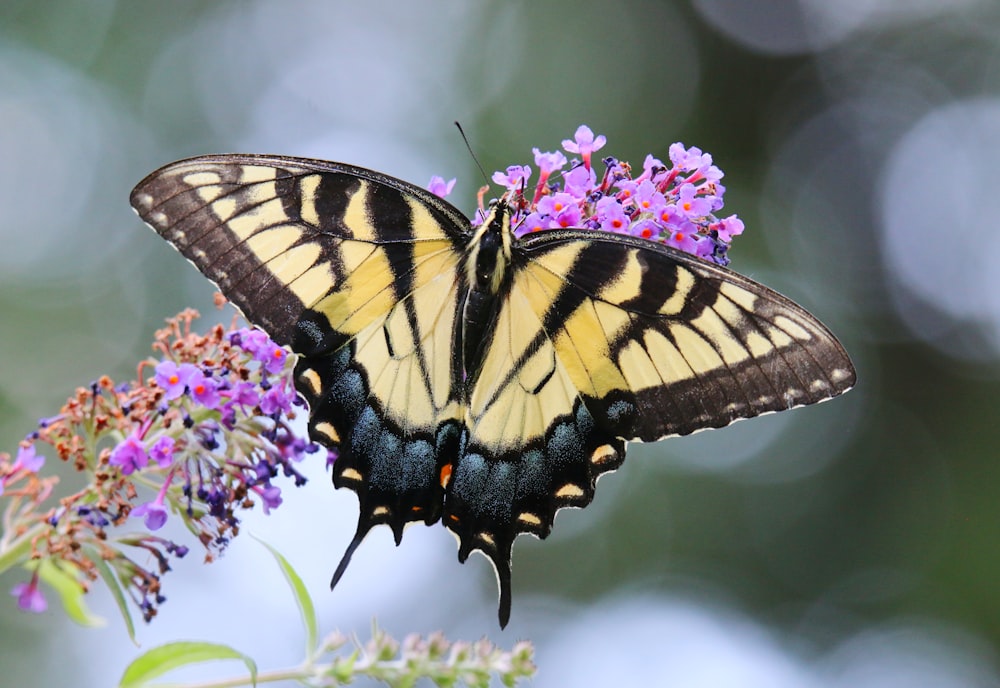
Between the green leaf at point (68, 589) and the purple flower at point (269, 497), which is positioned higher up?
the purple flower at point (269, 497)

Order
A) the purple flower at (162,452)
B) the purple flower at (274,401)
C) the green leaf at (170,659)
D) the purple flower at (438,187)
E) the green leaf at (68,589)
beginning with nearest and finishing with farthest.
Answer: the green leaf at (170,659), the green leaf at (68,589), the purple flower at (162,452), the purple flower at (274,401), the purple flower at (438,187)

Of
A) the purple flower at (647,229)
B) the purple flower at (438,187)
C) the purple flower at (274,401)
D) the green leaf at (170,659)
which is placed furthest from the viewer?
the purple flower at (438,187)

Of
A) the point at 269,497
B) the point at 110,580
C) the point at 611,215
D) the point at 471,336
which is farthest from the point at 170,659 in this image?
the point at 611,215

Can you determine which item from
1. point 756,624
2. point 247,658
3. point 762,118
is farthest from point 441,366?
point 756,624

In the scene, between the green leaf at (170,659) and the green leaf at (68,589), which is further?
the green leaf at (68,589)

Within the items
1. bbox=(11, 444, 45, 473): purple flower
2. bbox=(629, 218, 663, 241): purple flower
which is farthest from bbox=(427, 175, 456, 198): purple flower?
bbox=(11, 444, 45, 473): purple flower

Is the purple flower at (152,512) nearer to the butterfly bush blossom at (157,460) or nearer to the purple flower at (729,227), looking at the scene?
the butterfly bush blossom at (157,460)

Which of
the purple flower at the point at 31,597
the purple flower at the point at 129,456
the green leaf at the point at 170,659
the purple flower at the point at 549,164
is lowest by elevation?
the green leaf at the point at 170,659

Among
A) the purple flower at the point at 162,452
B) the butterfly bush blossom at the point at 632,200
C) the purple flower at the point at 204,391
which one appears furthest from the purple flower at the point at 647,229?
the purple flower at the point at 162,452
